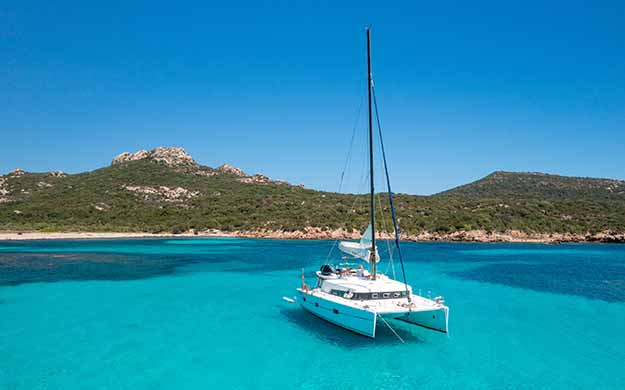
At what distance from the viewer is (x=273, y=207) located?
96.9 m

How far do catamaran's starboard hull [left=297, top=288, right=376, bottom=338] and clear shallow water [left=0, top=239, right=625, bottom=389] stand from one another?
1.94 feet

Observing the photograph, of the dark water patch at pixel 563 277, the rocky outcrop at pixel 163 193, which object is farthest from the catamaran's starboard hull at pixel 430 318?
the rocky outcrop at pixel 163 193

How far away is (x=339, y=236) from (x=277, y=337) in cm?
6071

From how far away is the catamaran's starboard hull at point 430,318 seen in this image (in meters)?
16.1

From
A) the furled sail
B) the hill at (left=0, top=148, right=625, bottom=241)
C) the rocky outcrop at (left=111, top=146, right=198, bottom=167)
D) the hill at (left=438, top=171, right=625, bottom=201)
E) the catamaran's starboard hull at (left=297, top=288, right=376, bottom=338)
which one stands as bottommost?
the catamaran's starboard hull at (left=297, top=288, right=376, bottom=338)

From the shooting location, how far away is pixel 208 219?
3551 inches

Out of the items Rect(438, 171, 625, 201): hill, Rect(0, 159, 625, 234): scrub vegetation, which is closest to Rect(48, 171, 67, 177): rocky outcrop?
Rect(0, 159, 625, 234): scrub vegetation

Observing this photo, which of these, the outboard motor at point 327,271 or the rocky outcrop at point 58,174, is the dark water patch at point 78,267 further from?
the rocky outcrop at point 58,174

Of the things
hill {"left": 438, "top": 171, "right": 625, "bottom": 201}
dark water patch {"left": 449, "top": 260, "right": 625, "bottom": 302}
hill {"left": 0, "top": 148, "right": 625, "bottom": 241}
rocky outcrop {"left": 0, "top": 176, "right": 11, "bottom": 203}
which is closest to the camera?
dark water patch {"left": 449, "top": 260, "right": 625, "bottom": 302}

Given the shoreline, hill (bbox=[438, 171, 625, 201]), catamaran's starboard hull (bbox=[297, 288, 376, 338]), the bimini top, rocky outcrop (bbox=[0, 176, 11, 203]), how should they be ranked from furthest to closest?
1. hill (bbox=[438, 171, 625, 201])
2. rocky outcrop (bbox=[0, 176, 11, 203])
3. the shoreline
4. the bimini top
5. catamaran's starboard hull (bbox=[297, 288, 376, 338])

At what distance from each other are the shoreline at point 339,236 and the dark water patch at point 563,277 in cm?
2763

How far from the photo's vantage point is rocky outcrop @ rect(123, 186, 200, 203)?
10669 centimetres

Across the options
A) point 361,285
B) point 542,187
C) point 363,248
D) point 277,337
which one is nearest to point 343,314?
point 361,285

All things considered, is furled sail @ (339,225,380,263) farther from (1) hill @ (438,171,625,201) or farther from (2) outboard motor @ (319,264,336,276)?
(1) hill @ (438,171,625,201)
